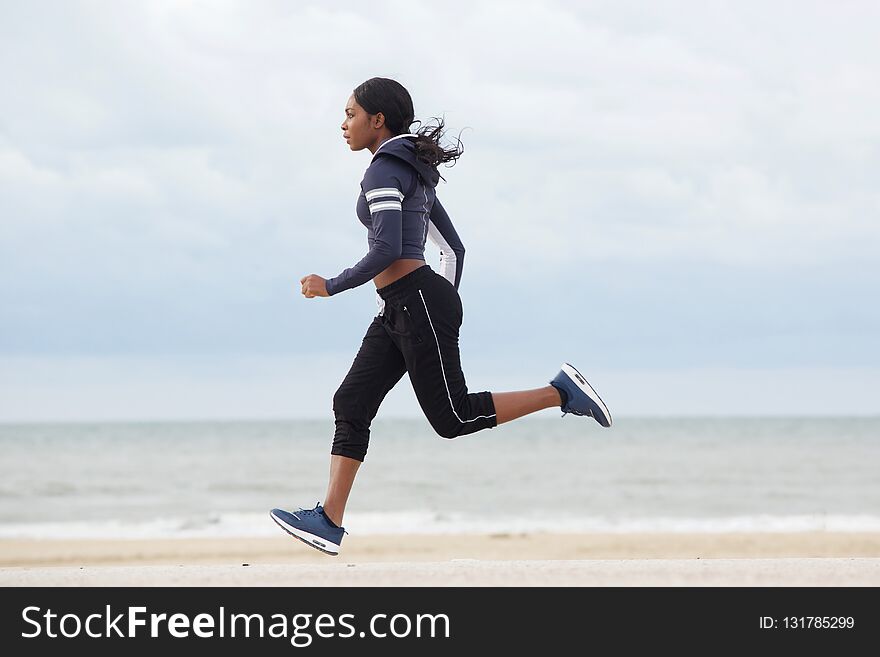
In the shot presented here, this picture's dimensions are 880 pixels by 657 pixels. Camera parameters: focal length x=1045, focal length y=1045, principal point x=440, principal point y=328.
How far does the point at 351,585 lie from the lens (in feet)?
12.8

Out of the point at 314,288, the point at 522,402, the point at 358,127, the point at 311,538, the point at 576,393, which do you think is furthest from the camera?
the point at 576,393

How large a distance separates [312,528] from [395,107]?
5.93ft

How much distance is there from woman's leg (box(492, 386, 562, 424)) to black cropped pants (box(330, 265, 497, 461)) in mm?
44

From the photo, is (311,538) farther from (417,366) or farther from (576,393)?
(576,393)

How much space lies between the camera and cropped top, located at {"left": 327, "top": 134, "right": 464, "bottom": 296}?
4.14 meters

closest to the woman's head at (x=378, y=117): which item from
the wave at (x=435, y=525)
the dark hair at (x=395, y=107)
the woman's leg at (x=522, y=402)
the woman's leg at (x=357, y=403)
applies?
the dark hair at (x=395, y=107)

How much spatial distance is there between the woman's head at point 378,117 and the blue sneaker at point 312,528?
5.12 ft

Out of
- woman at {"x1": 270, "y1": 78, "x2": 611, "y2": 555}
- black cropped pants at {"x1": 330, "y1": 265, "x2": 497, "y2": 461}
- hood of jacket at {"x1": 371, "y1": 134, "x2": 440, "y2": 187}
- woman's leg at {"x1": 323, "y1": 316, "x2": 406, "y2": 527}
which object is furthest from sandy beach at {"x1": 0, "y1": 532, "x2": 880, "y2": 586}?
hood of jacket at {"x1": 371, "y1": 134, "x2": 440, "y2": 187}

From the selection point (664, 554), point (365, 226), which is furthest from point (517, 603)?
point (664, 554)

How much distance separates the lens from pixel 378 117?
4441 millimetres

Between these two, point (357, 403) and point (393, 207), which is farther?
point (357, 403)

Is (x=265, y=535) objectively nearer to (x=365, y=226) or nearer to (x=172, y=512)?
(x=172, y=512)

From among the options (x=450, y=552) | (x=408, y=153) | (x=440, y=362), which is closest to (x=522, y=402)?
(x=440, y=362)

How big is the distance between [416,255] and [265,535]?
1145 centimetres
